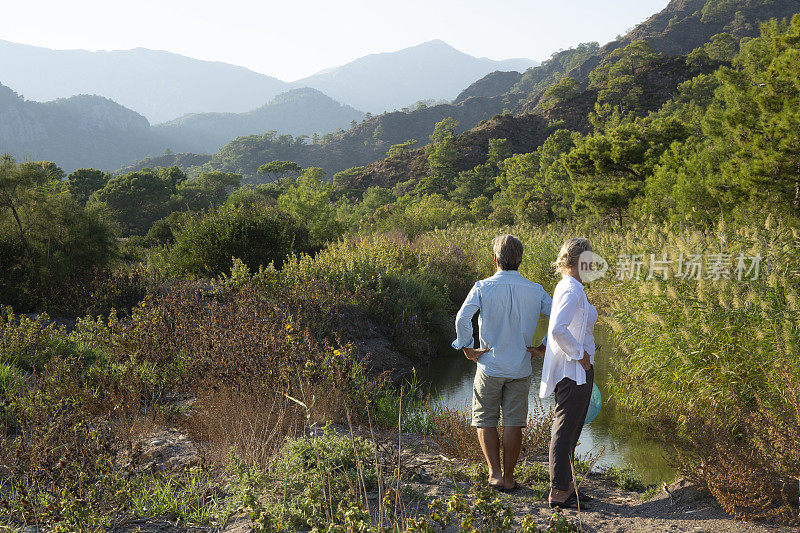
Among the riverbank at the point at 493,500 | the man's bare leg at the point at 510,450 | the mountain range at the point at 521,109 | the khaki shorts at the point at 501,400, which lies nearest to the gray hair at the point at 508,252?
the khaki shorts at the point at 501,400

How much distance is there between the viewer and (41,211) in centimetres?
960

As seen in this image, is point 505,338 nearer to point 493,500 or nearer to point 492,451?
point 492,451

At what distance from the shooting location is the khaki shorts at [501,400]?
133 inches

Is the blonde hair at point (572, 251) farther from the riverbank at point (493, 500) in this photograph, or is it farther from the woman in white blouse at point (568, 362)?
the riverbank at point (493, 500)

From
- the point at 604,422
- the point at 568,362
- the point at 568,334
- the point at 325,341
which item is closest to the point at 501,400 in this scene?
the point at 568,362

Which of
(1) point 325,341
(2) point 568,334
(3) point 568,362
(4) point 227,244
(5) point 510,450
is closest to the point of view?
(2) point 568,334

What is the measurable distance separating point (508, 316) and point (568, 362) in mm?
441

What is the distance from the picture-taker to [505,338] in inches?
130

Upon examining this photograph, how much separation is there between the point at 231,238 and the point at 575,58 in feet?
376

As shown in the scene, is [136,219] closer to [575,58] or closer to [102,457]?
[102,457]

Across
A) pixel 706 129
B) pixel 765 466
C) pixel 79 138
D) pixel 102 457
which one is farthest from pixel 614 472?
pixel 79 138

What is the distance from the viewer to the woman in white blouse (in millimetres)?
3055

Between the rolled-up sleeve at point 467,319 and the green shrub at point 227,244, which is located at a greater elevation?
the rolled-up sleeve at point 467,319

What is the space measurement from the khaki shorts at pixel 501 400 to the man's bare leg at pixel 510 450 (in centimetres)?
5
